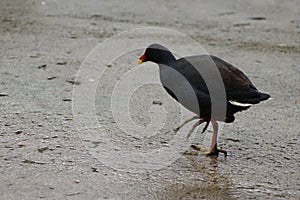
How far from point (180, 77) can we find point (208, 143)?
0.59m

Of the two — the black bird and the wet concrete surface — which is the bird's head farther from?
the wet concrete surface

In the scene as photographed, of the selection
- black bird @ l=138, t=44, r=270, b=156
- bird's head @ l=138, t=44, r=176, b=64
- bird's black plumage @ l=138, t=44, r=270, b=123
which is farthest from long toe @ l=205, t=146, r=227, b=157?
bird's head @ l=138, t=44, r=176, b=64

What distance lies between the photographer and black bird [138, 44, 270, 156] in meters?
4.03

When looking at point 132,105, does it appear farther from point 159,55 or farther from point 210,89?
point 210,89

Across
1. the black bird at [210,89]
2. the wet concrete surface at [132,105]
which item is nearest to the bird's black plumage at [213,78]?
the black bird at [210,89]

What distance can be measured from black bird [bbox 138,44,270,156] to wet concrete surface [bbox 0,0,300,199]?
1.09 feet

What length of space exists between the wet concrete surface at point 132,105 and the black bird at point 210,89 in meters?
0.33

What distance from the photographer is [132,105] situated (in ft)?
16.9

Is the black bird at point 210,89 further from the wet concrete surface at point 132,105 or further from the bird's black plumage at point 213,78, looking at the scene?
the wet concrete surface at point 132,105

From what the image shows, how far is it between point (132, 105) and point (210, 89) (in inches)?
49.0

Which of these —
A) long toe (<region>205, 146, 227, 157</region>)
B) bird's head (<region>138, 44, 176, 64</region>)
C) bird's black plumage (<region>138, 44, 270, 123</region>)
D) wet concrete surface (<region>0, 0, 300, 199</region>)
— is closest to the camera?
wet concrete surface (<region>0, 0, 300, 199</region>)

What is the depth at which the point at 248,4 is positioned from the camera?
350 inches

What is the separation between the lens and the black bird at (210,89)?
403cm

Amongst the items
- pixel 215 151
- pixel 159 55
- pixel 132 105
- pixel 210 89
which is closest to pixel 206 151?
pixel 215 151
